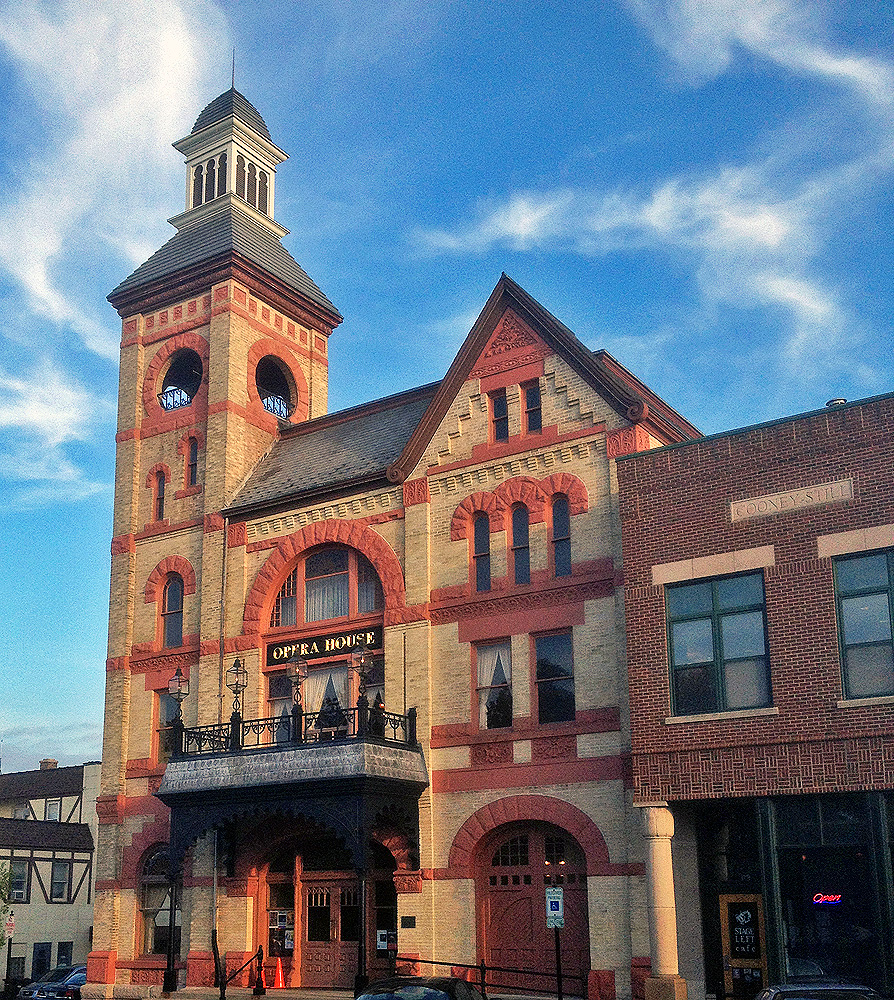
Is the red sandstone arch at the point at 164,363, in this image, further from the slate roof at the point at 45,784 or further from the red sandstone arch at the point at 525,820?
the slate roof at the point at 45,784

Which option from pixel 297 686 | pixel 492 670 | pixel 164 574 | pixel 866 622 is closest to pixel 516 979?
pixel 492 670

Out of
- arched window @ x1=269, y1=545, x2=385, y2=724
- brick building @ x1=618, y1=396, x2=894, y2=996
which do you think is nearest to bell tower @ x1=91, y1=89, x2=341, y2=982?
arched window @ x1=269, y1=545, x2=385, y2=724

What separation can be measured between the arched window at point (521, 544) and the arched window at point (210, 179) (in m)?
19.9

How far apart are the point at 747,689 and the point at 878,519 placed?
4.09 meters

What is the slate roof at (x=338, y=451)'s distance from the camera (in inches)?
1319

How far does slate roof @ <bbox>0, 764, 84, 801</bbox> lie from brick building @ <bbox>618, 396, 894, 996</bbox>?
4217 centimetres

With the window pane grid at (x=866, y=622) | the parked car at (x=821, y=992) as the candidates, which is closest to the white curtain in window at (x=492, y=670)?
the window pane grid at (x=866, y=622)

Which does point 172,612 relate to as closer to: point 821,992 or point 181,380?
point 181,380

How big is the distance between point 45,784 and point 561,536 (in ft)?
140

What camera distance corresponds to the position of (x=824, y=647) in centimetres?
2242

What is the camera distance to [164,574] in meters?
36.9

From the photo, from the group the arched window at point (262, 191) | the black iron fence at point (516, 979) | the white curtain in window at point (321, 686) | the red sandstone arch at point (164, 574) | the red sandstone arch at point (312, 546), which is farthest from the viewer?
the arched window at point (262, 191)

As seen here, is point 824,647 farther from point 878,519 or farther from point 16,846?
point 16,846

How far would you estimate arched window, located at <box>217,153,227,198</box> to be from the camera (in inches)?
1687
